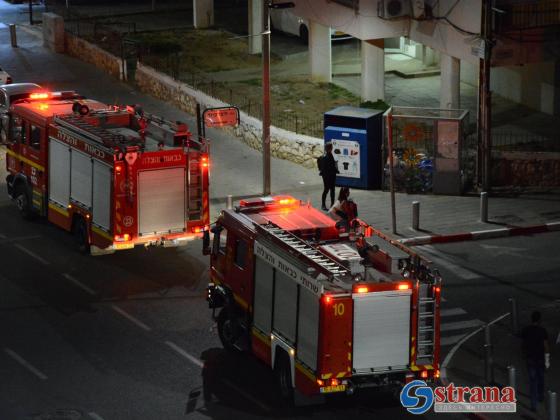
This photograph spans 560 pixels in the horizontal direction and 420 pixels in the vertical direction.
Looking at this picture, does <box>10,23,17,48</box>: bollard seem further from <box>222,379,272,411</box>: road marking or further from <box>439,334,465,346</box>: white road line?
<box>222,379,272,411</box>: road marking

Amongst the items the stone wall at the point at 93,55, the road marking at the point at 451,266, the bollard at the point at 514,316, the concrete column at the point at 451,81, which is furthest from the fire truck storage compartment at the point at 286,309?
the stone wall at the point at 93,55

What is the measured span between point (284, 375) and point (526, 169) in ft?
44.3

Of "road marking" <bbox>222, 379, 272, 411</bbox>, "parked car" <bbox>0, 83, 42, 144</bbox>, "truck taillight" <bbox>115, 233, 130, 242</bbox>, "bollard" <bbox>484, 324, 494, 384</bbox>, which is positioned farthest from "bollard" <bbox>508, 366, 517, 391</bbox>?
"parked car" <bbox>0, 83, 42, 144</bbox>

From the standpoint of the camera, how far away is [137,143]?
26.3 metres

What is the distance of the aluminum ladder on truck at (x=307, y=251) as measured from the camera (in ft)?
60.7

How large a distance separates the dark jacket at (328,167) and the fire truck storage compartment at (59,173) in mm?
6104

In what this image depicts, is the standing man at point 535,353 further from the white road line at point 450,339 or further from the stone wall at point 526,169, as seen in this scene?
the stone wall at point 526,169

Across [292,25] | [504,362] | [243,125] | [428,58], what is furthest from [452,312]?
[292,25]

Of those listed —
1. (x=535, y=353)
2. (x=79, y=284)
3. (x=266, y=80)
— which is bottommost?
(x=79, y=284)

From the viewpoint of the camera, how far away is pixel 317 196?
3189cm

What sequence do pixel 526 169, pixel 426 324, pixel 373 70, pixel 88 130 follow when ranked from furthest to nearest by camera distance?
pixel 373 70
pixel 526 169
pixel 88 130
pixel 426 324

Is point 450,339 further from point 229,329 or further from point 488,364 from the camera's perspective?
point 229,329

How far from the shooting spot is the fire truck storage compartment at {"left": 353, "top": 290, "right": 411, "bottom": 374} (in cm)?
1820

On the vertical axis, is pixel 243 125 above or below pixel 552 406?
above
